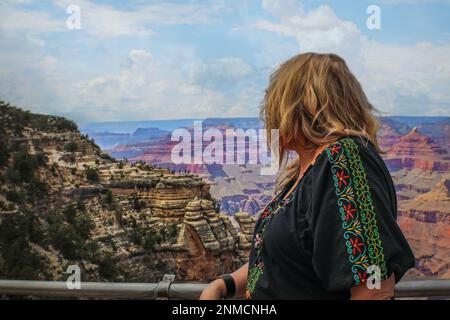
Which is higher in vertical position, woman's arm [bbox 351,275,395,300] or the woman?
the woman

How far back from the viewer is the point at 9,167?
1000 cm

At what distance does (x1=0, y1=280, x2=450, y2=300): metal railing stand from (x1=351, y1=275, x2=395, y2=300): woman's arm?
2.02 feet

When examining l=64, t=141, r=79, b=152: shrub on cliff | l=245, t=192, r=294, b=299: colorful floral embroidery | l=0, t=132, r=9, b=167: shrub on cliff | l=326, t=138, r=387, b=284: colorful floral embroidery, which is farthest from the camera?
l=64, t=141, r=79, b=152: shrub on cliff

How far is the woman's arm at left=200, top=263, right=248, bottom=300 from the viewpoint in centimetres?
85

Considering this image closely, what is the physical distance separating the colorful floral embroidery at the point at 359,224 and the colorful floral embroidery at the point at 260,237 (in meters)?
0.12

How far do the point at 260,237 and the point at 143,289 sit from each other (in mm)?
634

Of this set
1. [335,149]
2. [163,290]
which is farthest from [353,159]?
[163,290]

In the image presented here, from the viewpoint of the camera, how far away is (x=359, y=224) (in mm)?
646

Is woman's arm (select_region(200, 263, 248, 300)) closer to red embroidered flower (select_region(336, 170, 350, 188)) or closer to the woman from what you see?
the woman

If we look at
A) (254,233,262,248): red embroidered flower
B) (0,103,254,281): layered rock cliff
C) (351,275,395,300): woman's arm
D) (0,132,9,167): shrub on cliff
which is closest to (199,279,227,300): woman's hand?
(254,233,262,248): red embroidered flower

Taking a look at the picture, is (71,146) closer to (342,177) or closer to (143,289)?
(143,289)

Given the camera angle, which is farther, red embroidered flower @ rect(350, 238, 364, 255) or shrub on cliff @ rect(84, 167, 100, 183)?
shrub on cliff @ rect(84, 167, 100, 183)
